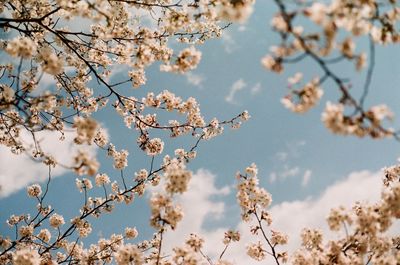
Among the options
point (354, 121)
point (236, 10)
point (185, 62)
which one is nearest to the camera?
point (354, 121)

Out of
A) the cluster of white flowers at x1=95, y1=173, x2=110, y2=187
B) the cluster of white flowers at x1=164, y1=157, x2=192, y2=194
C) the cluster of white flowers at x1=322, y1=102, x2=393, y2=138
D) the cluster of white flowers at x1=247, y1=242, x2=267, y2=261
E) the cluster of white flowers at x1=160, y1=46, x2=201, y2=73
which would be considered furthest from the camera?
the cluster of white flowers at x1=95, y1=173, x2=110, y2=187

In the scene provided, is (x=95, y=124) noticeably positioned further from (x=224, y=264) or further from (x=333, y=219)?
(x=224, y=264)

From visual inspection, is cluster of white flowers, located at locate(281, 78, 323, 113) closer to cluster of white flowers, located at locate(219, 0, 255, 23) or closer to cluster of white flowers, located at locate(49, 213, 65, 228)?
cluster of white flowers, located at locate(219, 0, 255, 23)

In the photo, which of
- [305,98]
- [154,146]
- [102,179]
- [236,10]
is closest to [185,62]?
[236,10]

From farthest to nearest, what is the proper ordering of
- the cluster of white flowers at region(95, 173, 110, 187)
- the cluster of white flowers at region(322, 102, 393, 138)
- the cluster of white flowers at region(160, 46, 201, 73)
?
the cluster of white flowers at region(95, 173, 110, 187) < the cluster of white flowers at region(160, 46, 201, 73) < the cluster of white flowers at region(322, 102, 393, 138)

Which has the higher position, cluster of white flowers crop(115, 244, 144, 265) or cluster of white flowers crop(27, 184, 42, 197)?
cluster of white flowers crop(27, 184, 42, 197)

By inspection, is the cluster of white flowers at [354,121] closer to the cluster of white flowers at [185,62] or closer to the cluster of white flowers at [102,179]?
the cluster of white flowers at [185,62]

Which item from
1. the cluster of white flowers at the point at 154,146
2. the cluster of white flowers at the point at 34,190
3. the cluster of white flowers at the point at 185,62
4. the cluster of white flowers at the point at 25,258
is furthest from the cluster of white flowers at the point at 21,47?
the cluster of white flowers at the point at 34,190

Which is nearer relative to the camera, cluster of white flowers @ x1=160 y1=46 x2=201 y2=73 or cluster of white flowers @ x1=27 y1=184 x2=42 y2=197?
cluster of white flowers @ x1=160 y1=46 x2=201 y2=73

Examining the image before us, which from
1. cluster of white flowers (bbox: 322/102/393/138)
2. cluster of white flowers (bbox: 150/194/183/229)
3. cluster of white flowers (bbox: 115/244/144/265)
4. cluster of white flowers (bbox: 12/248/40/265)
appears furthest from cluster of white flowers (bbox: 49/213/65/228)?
cluster of white flowers (bbox: 322/102/393/138)

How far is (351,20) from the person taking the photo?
148 inches

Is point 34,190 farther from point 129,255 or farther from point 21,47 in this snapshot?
point 21,47

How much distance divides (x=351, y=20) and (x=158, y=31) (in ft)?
23.8

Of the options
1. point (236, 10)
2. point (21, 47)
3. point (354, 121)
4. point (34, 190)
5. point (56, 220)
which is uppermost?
point (34, 190)
